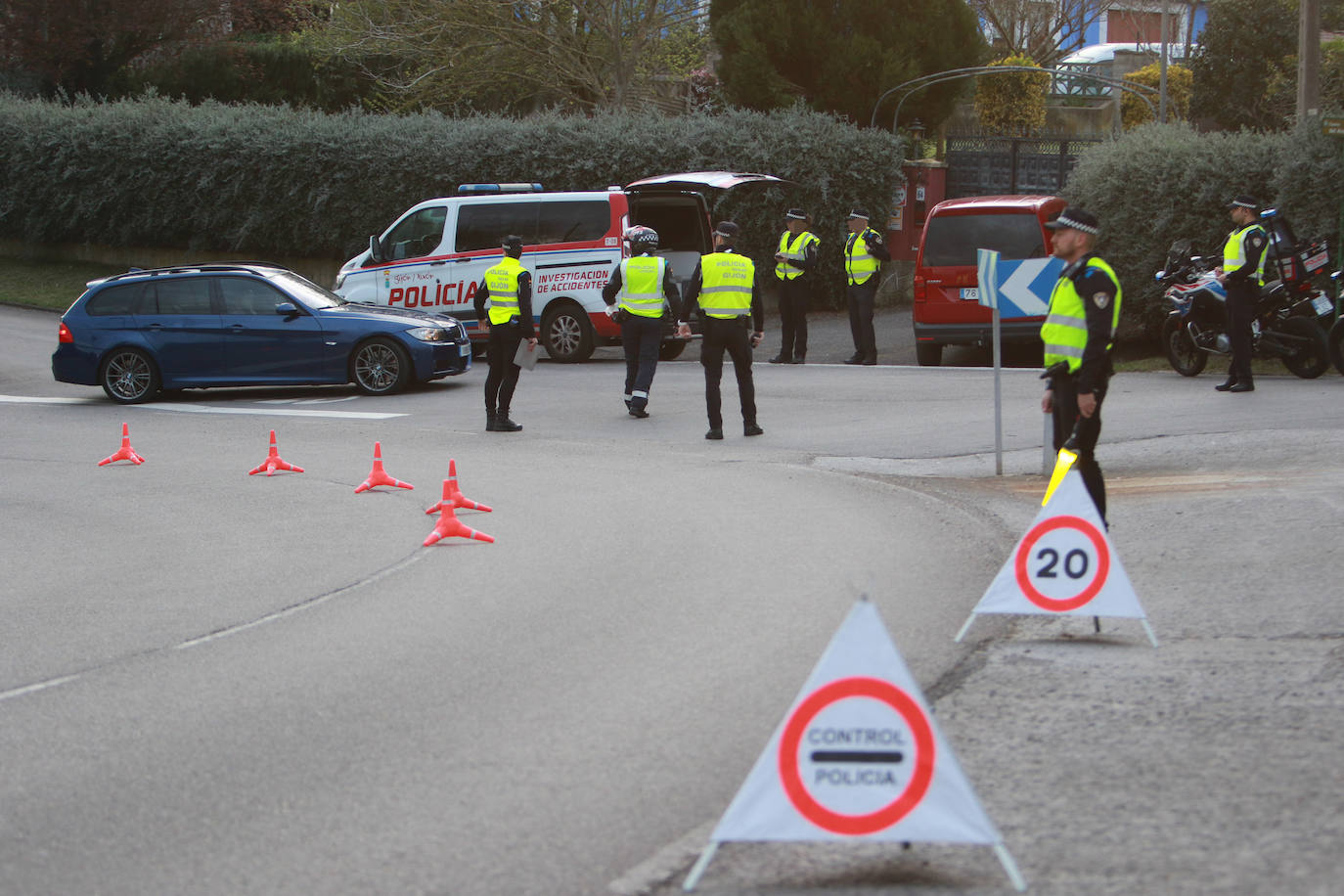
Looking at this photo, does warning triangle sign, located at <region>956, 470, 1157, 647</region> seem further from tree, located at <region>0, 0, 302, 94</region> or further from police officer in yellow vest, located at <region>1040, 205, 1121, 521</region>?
tree, located at <region>0, 0, 302, 94</region>

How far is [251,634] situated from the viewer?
784cm

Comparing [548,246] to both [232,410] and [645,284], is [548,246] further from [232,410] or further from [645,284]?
[645,284]

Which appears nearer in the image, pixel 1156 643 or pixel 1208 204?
pixel 1156 643

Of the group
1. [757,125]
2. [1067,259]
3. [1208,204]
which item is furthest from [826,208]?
[1067,259]

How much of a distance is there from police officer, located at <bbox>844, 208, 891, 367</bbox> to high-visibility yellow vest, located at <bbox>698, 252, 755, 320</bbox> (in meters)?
6.04

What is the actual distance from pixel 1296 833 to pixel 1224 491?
6297mm

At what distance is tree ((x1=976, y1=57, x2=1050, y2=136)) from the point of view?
46.9 metres

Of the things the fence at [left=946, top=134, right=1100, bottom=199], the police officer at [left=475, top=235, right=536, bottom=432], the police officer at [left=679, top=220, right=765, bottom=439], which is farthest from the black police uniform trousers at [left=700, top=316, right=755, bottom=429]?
the fence at [left=946, top=134, right=1100, bottom=199]

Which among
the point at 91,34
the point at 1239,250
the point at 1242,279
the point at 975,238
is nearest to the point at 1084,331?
the point at 1239,250

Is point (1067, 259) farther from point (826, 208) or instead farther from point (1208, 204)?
point (826, 208)

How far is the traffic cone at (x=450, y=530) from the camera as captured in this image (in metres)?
10.0

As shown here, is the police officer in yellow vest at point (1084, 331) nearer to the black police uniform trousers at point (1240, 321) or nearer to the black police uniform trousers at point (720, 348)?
the black police uniform trousers at point (720, 348)

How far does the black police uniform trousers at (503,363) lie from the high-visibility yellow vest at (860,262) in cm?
618

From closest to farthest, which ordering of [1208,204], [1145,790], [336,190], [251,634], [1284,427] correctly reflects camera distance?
[1145,790]
[251,634]
[1284,427]
[1208,204]
[336,190]
